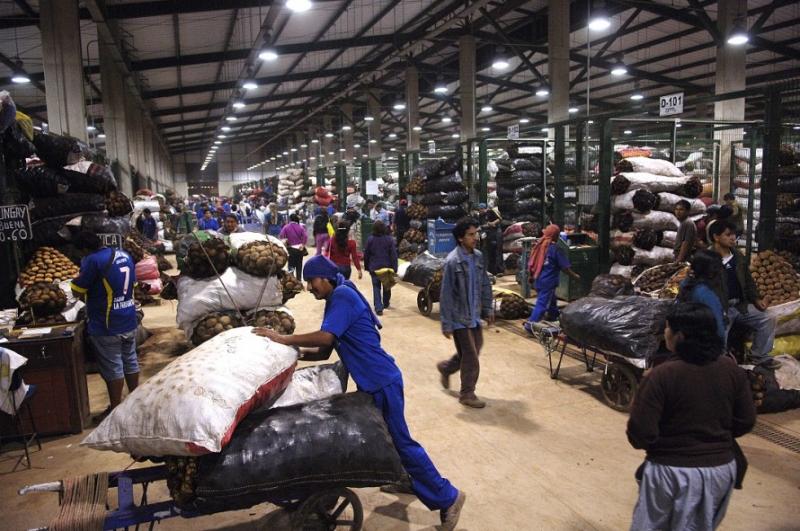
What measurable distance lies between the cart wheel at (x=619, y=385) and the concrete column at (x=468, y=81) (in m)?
13.6

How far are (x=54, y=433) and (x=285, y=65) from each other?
56.6ft

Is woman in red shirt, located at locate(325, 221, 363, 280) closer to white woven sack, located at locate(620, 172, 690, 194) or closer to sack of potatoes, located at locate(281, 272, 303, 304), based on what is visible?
sack of potatoes, located at locate(281, 272, 303, 304)

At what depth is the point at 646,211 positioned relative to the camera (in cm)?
802

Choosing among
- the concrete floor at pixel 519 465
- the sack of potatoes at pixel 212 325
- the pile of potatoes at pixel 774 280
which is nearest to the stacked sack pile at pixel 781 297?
the pile of potatoes at pixel 774 280

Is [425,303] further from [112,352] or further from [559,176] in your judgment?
[112,352]

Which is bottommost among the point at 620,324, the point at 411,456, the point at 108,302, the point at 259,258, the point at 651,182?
the point at 411,456

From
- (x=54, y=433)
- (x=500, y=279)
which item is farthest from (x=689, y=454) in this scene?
(x=500, y=279)

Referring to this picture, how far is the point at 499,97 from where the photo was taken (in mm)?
26797

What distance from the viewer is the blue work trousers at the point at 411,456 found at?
10.0ft

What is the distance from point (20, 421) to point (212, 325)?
186 centimetres

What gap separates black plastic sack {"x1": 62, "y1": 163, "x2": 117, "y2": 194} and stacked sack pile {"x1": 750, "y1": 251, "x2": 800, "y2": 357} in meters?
7.26

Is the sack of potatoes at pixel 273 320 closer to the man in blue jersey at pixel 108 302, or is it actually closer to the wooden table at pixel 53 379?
the man in blue jersey at pixel 108 302

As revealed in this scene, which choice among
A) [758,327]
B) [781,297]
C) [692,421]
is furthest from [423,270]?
[692,421]

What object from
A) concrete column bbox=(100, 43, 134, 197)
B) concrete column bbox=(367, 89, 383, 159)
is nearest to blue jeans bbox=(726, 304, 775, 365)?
concrete column bbox=(100, 43, 134, 197)
